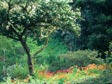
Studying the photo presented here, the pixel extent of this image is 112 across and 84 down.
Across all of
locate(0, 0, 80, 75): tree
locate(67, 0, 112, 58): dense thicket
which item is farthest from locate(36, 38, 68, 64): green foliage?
locate(0, 0, 80, 75): tree

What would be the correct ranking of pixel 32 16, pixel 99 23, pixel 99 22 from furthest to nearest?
1. pixel 99 23
2. pixel 99 22
3. pixel 32 16

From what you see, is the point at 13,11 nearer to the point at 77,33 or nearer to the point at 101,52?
the point at 77,33

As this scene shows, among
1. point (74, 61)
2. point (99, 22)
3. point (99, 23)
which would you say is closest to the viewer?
point (74, 61)

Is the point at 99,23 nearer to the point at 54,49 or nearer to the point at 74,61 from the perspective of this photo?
the point at 74,61

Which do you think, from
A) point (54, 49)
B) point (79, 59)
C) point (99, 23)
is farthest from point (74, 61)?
point (54, 49)

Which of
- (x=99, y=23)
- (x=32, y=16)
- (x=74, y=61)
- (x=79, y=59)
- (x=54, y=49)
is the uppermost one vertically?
(x=32, y=16)

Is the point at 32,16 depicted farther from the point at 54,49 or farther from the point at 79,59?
the point at 54,49

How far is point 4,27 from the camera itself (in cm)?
1786

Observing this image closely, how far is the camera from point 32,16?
18.1 m

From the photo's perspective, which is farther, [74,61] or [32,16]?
[74,61]

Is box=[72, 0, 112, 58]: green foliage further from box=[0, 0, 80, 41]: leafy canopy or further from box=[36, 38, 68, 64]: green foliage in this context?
box=[36, 38, 68, 64]: green foliage

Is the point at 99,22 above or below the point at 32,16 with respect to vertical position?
below

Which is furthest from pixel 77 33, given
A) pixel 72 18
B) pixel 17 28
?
pixel 17 28

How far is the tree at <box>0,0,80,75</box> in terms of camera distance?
58.1 ft
